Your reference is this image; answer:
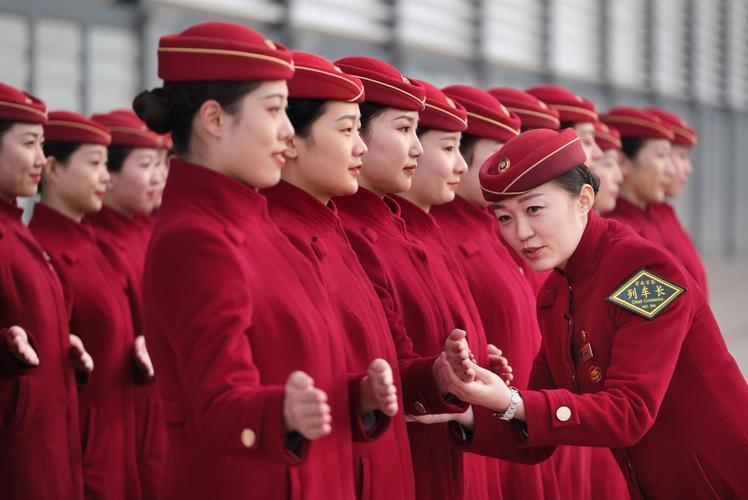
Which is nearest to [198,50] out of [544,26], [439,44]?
[439,44]

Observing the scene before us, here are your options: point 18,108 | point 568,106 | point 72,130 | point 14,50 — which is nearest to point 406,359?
point 18,108

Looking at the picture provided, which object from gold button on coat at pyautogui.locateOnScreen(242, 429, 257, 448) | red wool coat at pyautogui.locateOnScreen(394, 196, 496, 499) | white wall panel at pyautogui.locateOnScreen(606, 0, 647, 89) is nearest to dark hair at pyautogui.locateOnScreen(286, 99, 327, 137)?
red wool coat at pyautogui.locateOnScreen(394, 196, 496, 499)

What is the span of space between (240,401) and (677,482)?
3.95ft

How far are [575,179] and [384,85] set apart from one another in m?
0.63

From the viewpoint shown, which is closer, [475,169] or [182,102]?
[182,102]

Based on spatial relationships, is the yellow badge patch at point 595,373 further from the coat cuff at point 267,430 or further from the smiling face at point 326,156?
the coat cuff at point 267,430

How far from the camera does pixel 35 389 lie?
3.65 meters

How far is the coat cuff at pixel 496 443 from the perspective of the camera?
278 cm

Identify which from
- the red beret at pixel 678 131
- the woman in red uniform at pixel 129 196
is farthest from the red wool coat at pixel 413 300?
the red beret at pixel 678 131

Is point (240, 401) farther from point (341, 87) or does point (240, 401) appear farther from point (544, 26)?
point (544, 26)

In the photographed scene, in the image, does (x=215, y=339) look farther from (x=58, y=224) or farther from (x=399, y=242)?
(x=58, y=224)

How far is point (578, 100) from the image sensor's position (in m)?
5.03

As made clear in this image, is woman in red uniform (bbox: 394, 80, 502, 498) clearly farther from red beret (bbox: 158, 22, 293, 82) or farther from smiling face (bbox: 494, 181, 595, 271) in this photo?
red beret (bbox: 158, 22, 293, 82)

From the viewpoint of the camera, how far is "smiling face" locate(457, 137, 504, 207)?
4055mm
